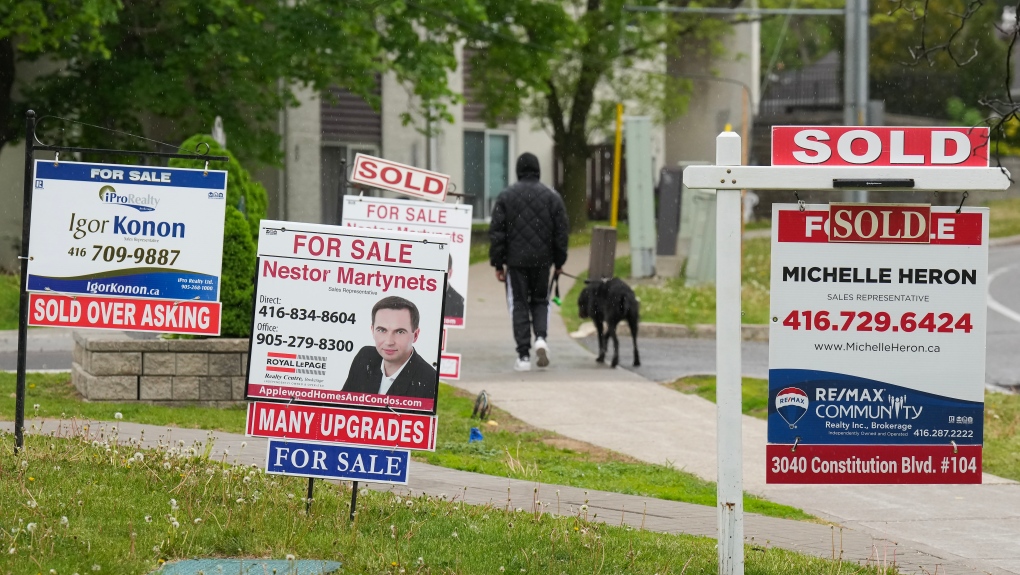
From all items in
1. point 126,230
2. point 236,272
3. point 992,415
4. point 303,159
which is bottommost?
point 992,415

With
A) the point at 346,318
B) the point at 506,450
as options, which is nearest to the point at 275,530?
the point at 346,318

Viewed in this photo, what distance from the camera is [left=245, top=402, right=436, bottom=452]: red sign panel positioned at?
240 inches

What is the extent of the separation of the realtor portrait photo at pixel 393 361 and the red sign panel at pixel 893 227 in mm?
1728

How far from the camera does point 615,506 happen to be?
7512mm

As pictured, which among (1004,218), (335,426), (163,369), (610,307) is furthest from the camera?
(1004,218)

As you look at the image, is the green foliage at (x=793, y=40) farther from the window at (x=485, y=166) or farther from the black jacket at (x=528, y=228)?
the black jacket at (x=528, y=228)

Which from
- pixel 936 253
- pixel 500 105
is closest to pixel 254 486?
pixel 936 253

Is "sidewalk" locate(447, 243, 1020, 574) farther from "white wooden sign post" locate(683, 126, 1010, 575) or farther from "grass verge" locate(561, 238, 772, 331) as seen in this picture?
"grass verge" locate(561, 238, 772, 331)

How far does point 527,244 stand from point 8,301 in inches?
338

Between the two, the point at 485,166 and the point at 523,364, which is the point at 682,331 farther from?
the point at 485,166

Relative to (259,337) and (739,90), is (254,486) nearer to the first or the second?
(259,337)

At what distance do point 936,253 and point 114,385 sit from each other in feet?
22.2

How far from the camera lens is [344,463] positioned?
6.15 metres

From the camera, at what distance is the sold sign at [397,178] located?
449 inches
